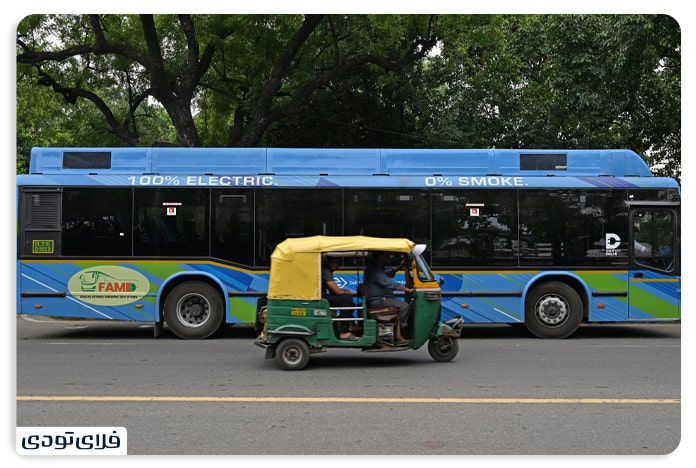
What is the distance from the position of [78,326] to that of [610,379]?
34.5 feet

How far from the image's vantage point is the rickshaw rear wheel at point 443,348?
9742 millimetres

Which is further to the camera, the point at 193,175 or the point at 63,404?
the point at 193,175

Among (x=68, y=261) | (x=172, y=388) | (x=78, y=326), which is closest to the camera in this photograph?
(x=172, y=388)

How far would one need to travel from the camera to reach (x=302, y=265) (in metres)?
9.11

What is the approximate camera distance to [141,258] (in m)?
12.5

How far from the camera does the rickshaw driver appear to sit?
30.8ft

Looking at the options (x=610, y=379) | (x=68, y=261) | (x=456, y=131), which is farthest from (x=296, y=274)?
(x=456, y=131)

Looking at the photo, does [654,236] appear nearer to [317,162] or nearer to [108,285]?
[317,162]

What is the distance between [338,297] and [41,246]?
5.98m

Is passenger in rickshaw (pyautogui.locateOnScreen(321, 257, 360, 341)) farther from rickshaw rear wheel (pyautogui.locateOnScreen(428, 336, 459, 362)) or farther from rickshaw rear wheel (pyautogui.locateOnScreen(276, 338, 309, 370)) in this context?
rickshaw rear wheel (pyautogui.locateOnScreen(428, 336, 459, 362))

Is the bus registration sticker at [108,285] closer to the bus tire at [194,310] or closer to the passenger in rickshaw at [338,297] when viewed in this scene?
the bus tire at [194,310]

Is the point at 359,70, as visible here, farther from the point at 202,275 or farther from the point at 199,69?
the point at 202,275

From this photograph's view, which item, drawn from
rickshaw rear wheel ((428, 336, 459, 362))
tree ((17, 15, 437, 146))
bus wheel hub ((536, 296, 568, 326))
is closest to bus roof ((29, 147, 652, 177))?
bus wheel hub ((536, 296, 568, 326))

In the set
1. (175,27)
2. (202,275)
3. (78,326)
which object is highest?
(175,27)
